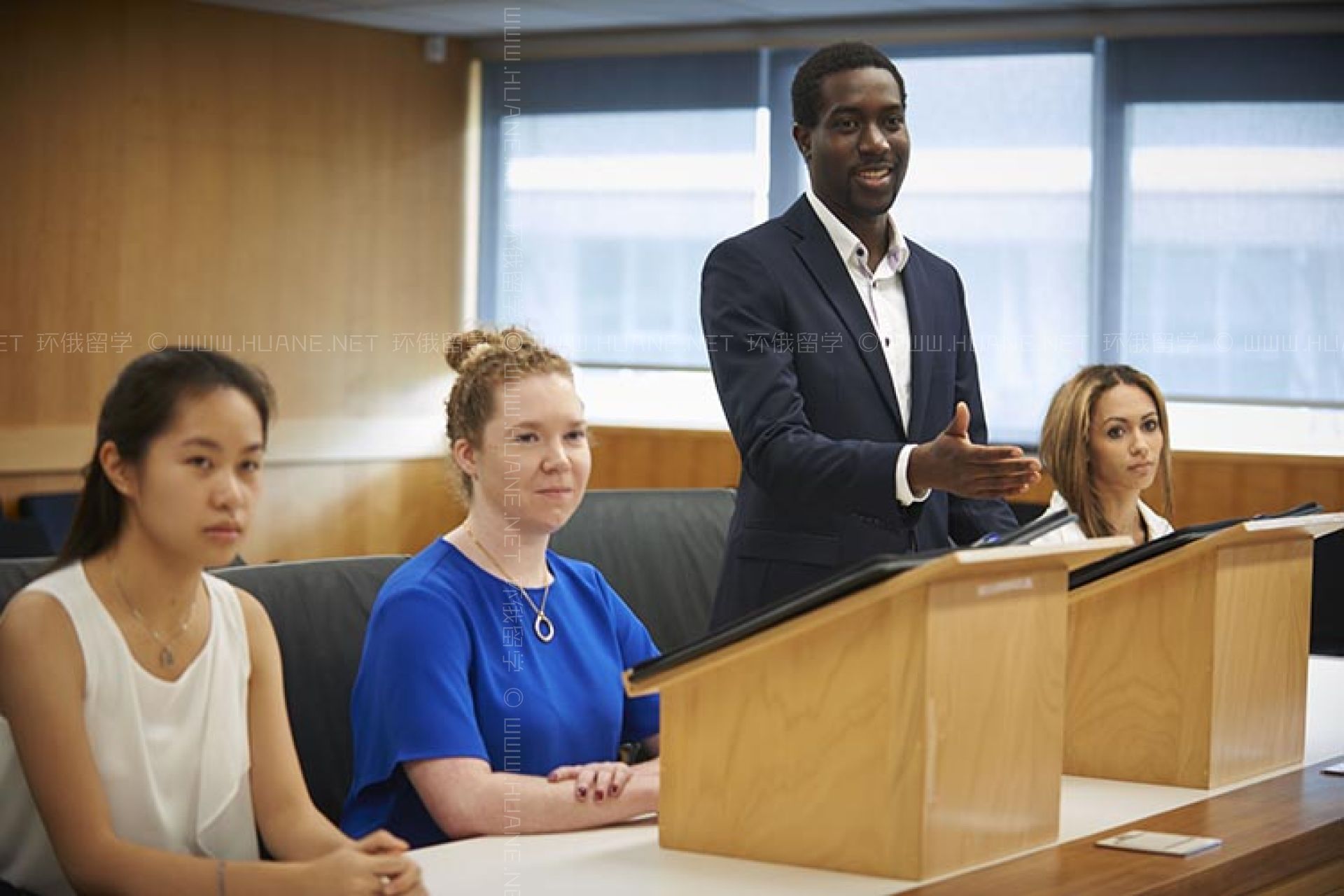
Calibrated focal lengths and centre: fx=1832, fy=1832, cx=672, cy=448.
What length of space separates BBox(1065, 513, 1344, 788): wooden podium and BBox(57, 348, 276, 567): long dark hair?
1117 millimetres

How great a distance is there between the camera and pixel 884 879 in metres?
1.73

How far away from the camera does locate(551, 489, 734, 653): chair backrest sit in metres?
4.08

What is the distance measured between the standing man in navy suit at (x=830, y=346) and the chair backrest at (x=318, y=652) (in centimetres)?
53

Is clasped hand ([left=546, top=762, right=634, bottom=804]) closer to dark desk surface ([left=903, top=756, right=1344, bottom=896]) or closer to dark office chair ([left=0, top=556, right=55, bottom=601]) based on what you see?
dark desk surface ([left=903, top=756, right=1344, bottom=896])

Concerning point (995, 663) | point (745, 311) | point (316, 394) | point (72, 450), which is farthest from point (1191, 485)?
point (995, 663)

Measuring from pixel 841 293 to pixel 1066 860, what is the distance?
3.13ft

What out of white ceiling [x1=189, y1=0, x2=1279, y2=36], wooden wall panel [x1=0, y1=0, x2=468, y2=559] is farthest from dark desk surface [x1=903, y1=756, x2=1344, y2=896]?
wooden wall panel [x1=0, y1=0, x2=468, y2=559]

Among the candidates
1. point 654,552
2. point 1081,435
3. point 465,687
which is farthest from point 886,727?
point 654,552

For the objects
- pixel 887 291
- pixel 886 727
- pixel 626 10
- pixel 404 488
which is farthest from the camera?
pixel 404 488

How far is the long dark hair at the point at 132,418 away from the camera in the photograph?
5.66 ft

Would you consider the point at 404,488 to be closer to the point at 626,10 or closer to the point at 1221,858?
the point at 626,10

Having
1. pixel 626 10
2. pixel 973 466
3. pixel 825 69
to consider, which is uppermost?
pixel 626 10

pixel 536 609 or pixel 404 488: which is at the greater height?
pixel 536 609

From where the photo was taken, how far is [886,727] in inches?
67.8
